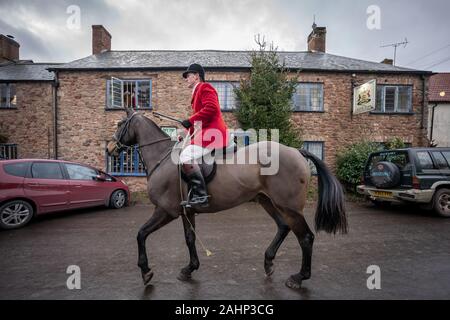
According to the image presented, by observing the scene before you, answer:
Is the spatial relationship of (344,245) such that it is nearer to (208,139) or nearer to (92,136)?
(208,139)

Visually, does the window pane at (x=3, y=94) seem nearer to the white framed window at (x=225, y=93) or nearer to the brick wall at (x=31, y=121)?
the brick wall at (x=31, y=121)

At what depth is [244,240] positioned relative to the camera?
5.00 m

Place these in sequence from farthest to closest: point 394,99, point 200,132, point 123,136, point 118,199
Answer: point 394,99 < point 118,199 < point 123,136 < point 200,132

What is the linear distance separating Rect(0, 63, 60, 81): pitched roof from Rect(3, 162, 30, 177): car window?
28.6 ft

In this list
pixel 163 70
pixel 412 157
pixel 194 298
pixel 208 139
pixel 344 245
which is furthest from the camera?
pixel 163 70

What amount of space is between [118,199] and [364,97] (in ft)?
39.2

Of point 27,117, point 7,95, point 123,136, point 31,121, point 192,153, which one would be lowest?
point 192,153

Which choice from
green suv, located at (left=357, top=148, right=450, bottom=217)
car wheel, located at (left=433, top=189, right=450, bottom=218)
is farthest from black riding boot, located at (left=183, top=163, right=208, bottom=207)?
car wheel, located at (left=433, top=189, right=450, bottom=218)

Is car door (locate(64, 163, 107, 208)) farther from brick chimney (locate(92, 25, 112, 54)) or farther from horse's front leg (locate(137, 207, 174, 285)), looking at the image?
brick chimney (locate(92, 25, 112, 54))

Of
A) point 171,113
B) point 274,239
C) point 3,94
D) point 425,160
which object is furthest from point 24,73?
point 425,160

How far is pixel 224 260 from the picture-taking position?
398 cm

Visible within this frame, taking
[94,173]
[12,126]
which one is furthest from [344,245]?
[12,126]

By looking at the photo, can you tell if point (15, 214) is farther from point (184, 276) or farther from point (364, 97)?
point (364, 97)

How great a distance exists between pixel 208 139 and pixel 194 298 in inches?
84.1
